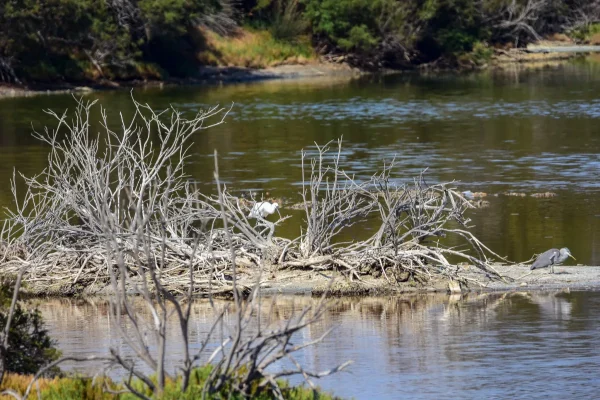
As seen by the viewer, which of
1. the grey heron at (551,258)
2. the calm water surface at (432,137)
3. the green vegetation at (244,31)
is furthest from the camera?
the green vegetation at (244,31)

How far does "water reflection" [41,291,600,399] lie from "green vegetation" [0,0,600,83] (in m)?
36.8

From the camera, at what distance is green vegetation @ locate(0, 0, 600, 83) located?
1983 inches

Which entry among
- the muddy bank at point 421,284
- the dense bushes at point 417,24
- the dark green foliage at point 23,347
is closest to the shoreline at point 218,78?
the dense bushes at point 417,24

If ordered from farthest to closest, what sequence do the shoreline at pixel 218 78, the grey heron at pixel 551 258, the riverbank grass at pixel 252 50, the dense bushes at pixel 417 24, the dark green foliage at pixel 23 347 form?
the dense bushes at pixel 417 24 → the riverbank grass at pixel 252 50 → the shoreline at pixel 218 78 → the grey heron at pixel 551 258 → the dark green foliage at pixel 23 347

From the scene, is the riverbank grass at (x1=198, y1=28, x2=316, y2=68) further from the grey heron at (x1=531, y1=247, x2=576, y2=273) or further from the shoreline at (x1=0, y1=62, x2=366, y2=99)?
the grey heron at (x1=531, y1=247, x2=576, y2=273)

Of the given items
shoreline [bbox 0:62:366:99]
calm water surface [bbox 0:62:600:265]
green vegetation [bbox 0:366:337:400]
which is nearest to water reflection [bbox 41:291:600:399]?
green vegetation [bbox 0:366:337:400]

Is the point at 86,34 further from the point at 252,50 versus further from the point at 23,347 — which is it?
the point at 23,347

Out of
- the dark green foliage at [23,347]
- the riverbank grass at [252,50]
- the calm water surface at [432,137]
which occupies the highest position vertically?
the riverbank grass at [252,50]

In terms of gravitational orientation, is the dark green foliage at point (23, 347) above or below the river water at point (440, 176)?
above

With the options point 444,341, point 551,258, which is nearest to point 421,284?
point 551,258

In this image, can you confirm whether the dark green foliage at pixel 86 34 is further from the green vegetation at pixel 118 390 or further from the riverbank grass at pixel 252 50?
the green vegetation at pixel 118 390

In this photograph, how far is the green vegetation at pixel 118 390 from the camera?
22.9ft

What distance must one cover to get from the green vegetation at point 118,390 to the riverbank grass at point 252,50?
5332 centimetres

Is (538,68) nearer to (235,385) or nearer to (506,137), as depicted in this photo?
(506,137)
